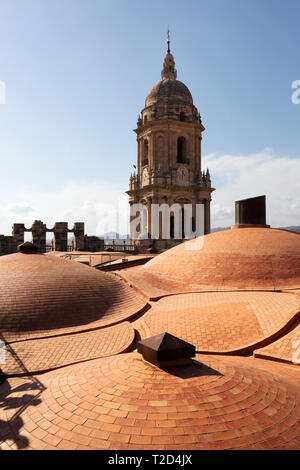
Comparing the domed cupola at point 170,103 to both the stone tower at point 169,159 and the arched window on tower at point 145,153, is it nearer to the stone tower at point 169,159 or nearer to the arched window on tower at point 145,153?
the stone tower at point 169,159

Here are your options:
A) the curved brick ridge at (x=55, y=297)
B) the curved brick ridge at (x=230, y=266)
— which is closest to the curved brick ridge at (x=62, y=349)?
the curved brick ridge at (x=55, y=297)

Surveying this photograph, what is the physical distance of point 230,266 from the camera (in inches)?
569

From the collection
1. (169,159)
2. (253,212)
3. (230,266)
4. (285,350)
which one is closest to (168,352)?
(285,350)

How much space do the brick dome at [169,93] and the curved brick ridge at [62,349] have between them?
3468 centimetres

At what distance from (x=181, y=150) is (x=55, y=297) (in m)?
33.0

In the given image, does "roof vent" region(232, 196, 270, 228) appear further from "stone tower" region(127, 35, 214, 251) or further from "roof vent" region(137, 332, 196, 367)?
"stone tower" region(127, 35, 214, 251)

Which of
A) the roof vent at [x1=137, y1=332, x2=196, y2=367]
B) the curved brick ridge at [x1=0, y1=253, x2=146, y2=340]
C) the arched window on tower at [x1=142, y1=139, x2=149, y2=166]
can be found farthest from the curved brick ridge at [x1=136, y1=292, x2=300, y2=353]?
the arched window on tower at [x1=142, y1=139, x2=149, y2=166]

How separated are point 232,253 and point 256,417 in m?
11.2

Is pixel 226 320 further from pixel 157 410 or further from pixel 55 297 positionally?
pixel 157 410

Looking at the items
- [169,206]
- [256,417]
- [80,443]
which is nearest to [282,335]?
[256,417]

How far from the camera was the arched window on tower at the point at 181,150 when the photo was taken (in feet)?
129

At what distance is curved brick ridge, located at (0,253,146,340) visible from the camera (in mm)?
9512

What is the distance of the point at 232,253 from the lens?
49.3 ft

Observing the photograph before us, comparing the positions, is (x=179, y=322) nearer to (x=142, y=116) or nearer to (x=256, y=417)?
(x=256, y=417)
